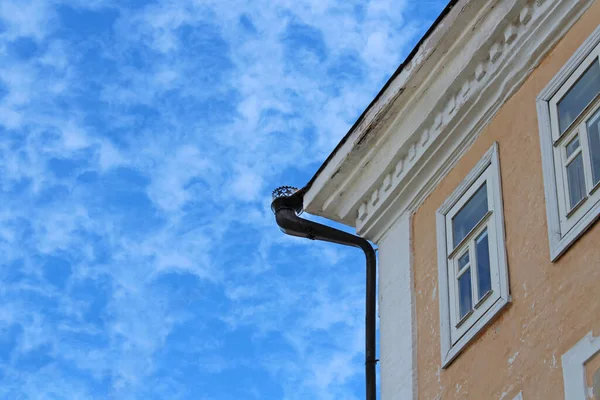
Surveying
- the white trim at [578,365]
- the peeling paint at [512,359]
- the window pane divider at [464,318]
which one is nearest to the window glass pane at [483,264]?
the window pane divider at [464,318]

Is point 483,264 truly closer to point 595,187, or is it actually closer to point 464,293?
point 464,293

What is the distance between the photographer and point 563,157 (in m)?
8.31

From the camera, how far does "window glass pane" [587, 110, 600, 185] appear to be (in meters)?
7.89

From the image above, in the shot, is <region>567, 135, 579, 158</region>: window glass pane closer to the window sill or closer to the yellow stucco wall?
the yellow stucco wall

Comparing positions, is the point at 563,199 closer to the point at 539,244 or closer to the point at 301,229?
the point at 539,244

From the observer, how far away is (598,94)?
812cm

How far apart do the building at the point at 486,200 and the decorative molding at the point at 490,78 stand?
10mm

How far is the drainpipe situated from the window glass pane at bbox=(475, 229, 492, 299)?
6.34ft

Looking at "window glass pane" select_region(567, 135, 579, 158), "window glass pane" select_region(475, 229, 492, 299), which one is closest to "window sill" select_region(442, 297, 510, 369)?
"window glass pane" select_region(475, 229, 492, 299)

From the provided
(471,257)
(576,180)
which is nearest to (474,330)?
(471,257)

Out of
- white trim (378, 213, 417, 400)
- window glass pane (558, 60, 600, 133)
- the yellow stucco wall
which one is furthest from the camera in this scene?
white trim (378, 213, 417, 400)

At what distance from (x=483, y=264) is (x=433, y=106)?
147 centimetres

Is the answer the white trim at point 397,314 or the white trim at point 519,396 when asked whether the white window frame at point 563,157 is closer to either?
the white trim at point 519,396

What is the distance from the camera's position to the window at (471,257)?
8539 millimetres
